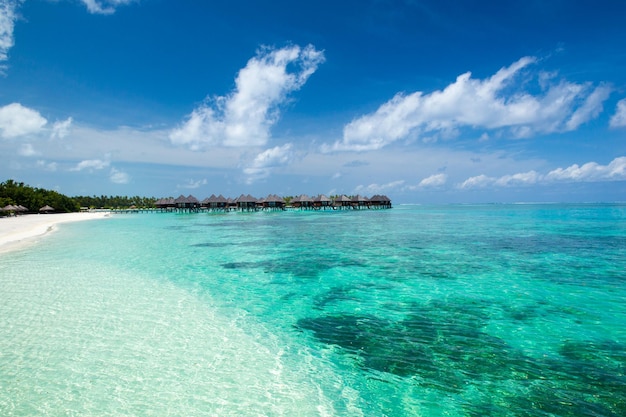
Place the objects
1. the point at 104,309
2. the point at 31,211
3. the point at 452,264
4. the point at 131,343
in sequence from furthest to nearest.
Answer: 1. the point at 31,211
2. the point at 452,264
3. the point at 104,309
4. the point at 131,343

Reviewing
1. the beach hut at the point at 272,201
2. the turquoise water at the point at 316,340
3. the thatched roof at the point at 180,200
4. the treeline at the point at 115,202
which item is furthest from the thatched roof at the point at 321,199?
the turquoise water at the point at 316,340

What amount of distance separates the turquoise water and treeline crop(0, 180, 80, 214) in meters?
47.1

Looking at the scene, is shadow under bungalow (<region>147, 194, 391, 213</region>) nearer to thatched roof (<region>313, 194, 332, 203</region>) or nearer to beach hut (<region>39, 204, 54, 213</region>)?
thatched roof (<region>313, 194, 332, 203</region>)

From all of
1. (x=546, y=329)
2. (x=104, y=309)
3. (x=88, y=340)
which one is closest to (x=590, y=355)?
(x=546, y=329)

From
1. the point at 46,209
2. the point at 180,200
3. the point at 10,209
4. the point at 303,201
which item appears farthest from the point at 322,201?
the point at 10,209

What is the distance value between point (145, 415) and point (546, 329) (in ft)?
19.6

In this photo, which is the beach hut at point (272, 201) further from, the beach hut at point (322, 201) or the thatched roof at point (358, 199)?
the thatched roof at point (358, 199)

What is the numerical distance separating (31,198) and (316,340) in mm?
60055

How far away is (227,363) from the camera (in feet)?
15.2

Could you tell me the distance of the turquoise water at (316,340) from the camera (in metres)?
3.65

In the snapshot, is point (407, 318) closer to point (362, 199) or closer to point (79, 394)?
point (79, 394)

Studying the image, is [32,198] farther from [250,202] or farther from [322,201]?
[322,201]

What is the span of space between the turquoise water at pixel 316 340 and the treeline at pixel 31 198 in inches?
1853

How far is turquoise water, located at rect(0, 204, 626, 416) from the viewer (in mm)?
3650
